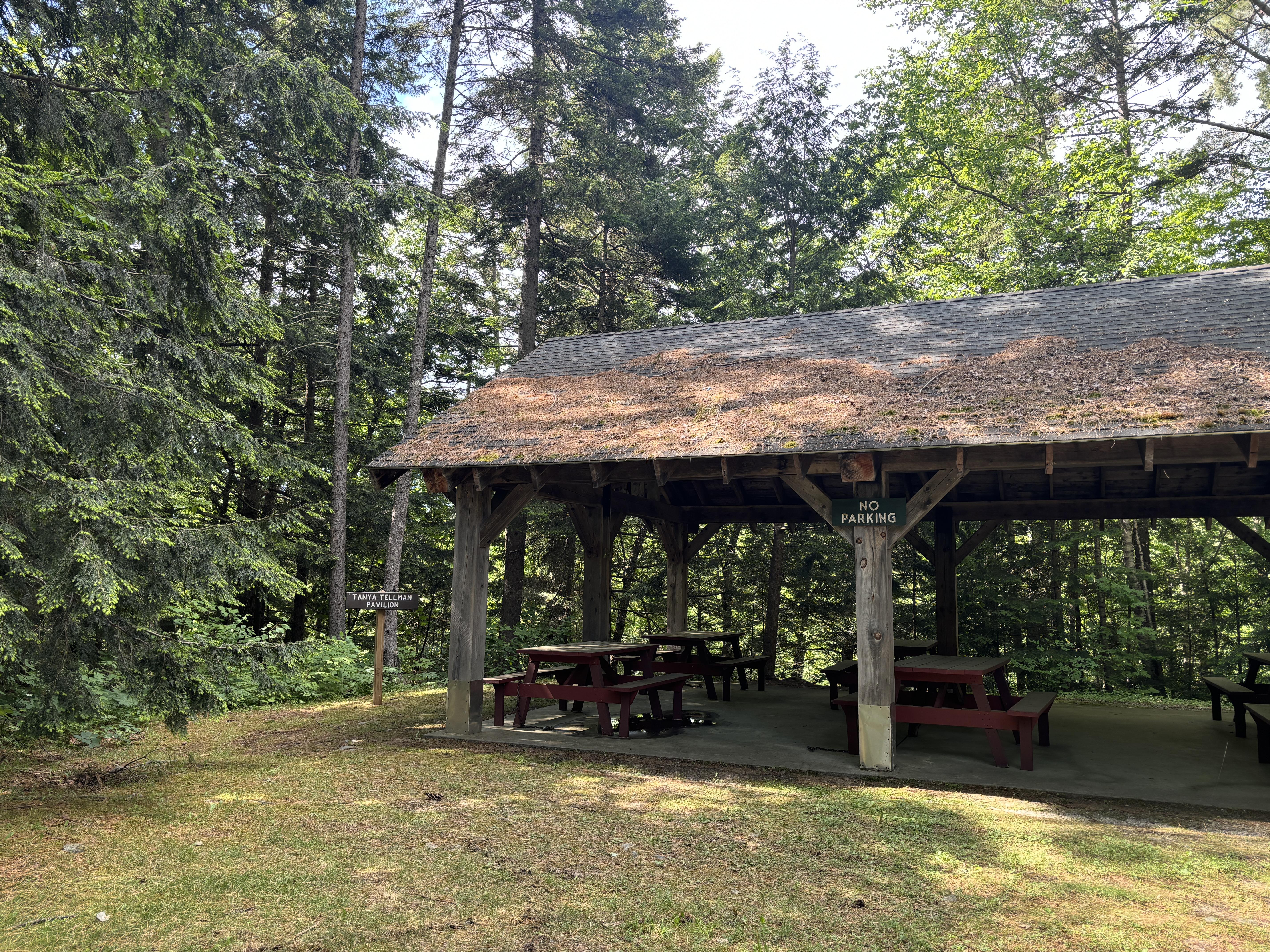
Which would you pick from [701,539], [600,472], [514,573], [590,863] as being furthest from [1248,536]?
[514,573]

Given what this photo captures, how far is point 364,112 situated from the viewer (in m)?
11.2

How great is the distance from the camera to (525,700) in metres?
8.84

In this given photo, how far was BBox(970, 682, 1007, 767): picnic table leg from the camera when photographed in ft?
23.3

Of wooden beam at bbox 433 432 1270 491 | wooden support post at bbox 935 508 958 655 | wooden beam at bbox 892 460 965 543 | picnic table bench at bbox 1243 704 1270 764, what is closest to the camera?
wooden beam at bbox 433 432 1270 491

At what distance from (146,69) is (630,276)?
10164 mm

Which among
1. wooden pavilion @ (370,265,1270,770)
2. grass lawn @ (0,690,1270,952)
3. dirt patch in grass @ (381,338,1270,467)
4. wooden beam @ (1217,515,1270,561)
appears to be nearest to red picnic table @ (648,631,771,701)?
wooden pavilion @ (370,265,1270,770)

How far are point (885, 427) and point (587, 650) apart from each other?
3.68 meters

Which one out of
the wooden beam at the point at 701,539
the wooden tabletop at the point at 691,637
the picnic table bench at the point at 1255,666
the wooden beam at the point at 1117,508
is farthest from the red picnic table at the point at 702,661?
the picnic table bench at the point at 1255,666

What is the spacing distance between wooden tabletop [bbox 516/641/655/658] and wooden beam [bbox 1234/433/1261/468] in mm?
5515

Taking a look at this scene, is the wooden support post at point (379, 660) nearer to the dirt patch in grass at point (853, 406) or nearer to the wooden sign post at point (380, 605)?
the wooden sign post at point (380, 605)

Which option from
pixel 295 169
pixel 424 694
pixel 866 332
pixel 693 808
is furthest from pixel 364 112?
pixel 693 808

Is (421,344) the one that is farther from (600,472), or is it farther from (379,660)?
(600,472)

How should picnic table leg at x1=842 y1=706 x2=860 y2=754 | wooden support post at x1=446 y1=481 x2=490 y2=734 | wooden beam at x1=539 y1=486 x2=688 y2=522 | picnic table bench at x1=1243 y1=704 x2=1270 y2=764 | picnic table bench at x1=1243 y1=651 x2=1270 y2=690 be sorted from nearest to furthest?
1. picnic table bench at x1=1243 y1=704 x2=1270 y2=764
2. picnic table leg at x1=842 y1=706 x2=860 y2=754
3. wooden support post at x1=446 y1=481 x2=490 y2=734
4. picnic table bench at x1=1243 y1=651 x2=1270 y2=690
5. wooden beam at x1=539 y1=486 x2=688 y2=522

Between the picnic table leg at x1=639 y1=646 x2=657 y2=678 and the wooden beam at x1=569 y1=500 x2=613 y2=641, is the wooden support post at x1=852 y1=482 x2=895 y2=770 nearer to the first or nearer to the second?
the picnic table leg at x1=639 y1=646 x2=657 y2=678
